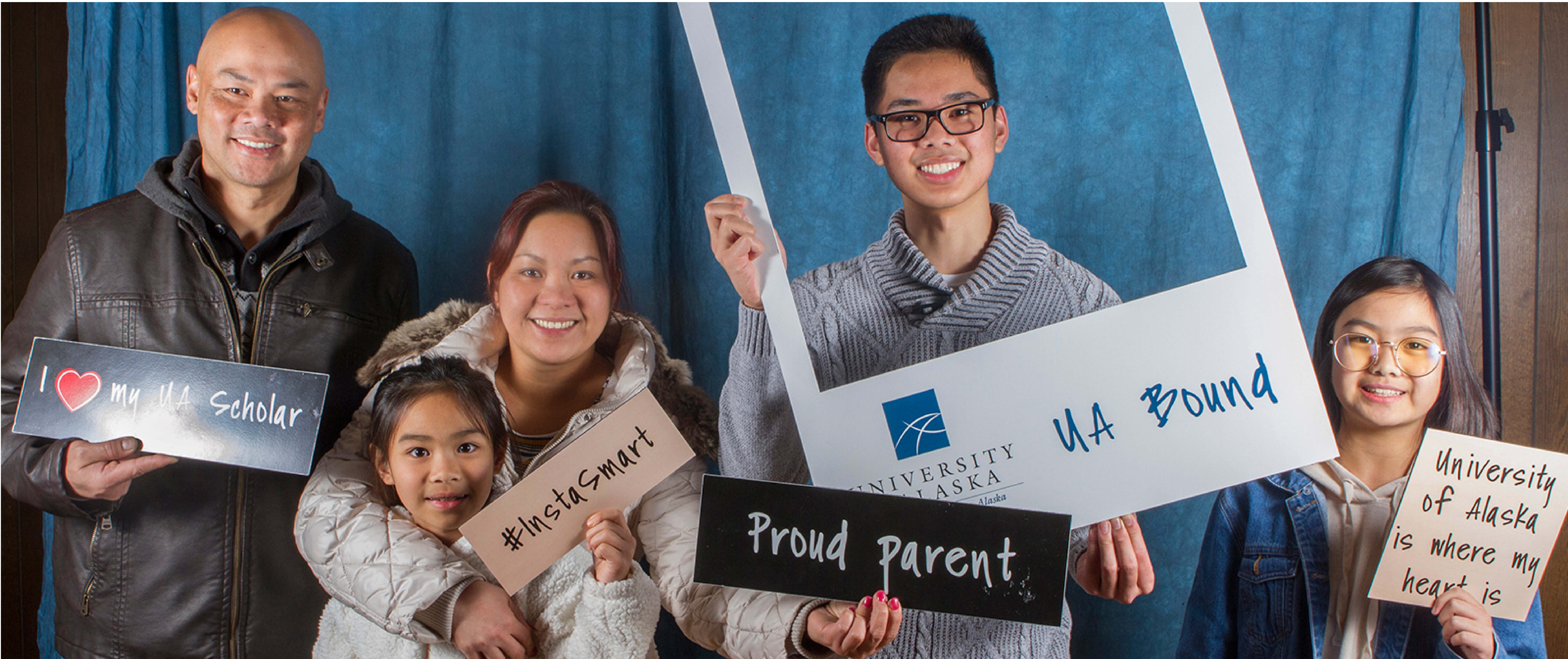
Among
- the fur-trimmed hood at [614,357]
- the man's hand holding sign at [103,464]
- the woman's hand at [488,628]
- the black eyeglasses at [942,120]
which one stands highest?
the black eyeglasses at [942,120]

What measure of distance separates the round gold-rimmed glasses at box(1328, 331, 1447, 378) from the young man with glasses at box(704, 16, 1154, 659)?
320 mm

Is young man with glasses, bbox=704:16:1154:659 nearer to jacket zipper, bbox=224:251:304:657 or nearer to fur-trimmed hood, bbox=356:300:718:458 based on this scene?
fur-trimmed hood, bbox=356:300:718:458

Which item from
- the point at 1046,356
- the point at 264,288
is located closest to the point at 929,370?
the point at 1046,356

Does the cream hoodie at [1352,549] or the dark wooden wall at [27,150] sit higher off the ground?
the dark wooden wall at [27,150]

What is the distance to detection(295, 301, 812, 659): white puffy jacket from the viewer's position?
1.14 meters

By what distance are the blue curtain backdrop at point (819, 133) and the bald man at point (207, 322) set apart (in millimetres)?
152

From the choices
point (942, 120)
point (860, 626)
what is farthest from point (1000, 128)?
point (860, 626)

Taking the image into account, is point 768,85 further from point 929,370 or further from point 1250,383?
point 1250,383

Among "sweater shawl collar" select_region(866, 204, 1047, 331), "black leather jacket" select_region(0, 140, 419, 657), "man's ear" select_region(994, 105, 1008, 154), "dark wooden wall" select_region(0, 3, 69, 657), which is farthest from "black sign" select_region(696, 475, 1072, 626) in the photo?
"dark wooden wall" select_region(0, 3, 69, 657)

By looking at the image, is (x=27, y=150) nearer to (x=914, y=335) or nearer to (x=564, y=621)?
(x=564, y=621)

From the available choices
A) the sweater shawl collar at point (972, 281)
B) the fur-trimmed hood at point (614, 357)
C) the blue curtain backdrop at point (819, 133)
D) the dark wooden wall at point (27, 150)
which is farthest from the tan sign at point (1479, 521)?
the dark wooden wall at point (27, 150)

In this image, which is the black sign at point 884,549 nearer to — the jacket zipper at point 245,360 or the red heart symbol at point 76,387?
the jacket zipper at point 245,360

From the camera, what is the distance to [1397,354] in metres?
1.14

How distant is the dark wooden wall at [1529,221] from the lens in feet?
4.40
